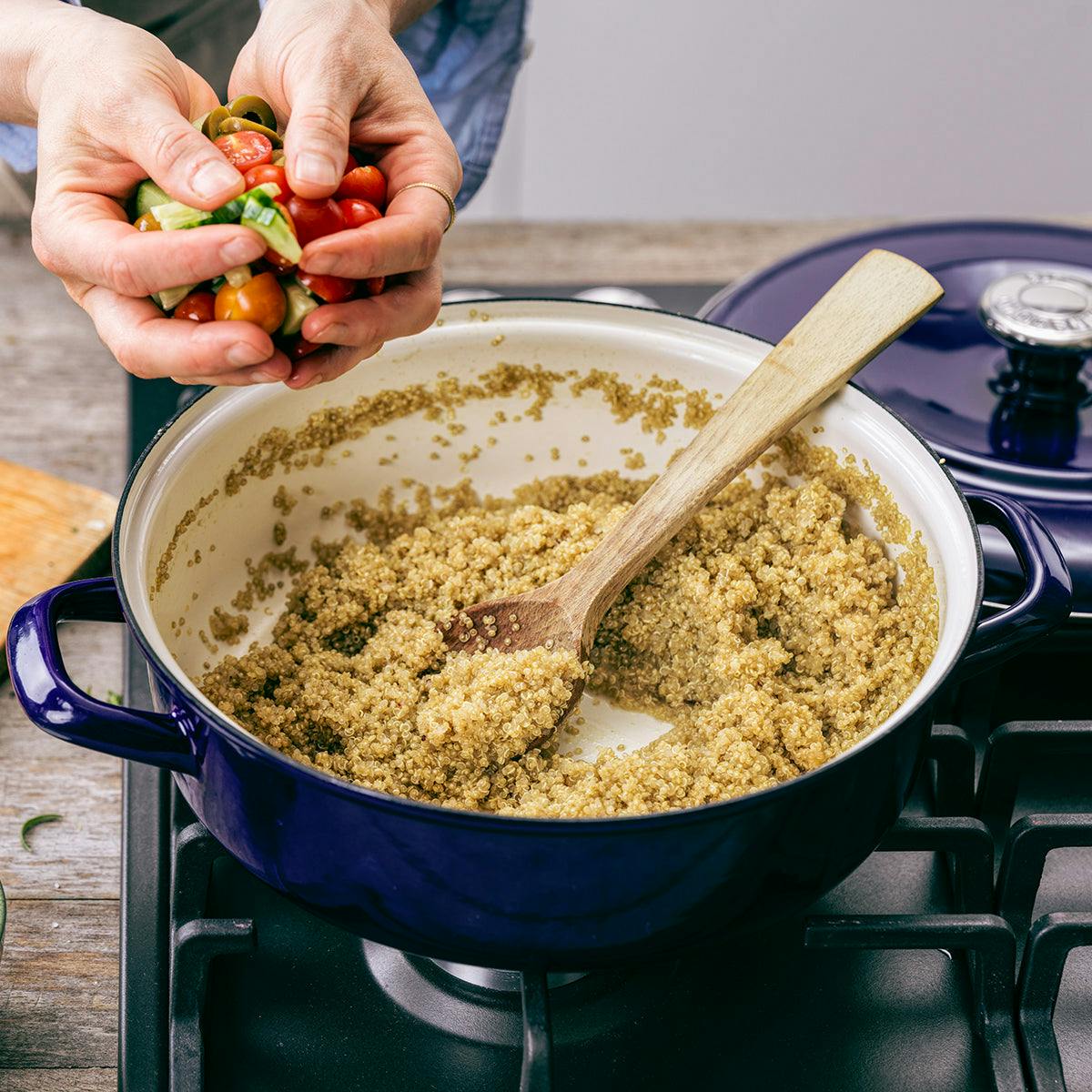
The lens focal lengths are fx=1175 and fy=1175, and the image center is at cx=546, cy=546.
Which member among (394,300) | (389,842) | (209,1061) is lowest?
(209,1061)

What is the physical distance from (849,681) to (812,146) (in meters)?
1.40

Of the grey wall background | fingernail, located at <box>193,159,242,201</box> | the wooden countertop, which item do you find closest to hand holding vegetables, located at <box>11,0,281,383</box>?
fingernail, located at <box>193,159,242,201</box>

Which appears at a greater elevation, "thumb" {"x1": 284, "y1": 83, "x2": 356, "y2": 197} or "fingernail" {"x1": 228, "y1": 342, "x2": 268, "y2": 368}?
"thumb" {"x1": 284, "y1": 83, "x2": 356, "y2": 197}

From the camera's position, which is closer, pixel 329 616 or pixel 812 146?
pixel 329 616

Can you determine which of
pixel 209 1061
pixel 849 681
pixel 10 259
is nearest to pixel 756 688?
pixel 849 681

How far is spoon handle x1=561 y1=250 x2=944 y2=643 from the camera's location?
809mm

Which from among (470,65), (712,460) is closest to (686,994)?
(712,460)

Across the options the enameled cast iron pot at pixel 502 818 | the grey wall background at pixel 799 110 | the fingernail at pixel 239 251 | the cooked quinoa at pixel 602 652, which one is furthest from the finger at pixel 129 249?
the grey wall background at pixel 799 110

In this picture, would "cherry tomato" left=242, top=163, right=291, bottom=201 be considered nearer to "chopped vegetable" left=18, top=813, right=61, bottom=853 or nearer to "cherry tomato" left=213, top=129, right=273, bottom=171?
"cherry tomato" left=213, top=129, right=273, bottom=171

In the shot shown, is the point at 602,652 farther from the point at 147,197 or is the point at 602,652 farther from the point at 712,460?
the point at 147,197

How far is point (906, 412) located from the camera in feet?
3.01

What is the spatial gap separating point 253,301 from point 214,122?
0.14m

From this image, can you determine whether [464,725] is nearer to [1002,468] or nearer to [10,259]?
[1002,468]

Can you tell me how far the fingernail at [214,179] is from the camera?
0.62 m
